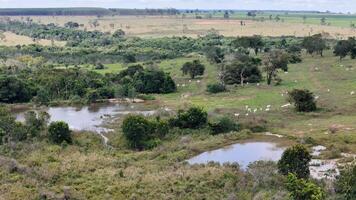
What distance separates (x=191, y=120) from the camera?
4603 cm

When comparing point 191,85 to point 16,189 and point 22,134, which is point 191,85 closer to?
point 22,134

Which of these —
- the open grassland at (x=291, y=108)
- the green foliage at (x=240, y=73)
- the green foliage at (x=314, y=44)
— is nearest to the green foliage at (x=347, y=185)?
the open grassland at (x=291, y=108)

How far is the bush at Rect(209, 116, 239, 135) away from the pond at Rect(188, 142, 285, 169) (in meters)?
3.08

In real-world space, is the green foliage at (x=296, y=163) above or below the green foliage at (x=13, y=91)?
above

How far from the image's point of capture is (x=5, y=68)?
282 ft

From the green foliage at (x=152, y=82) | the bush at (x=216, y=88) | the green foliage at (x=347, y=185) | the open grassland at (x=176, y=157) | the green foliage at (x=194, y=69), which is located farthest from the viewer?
the green foliage at (x=194, y=69)

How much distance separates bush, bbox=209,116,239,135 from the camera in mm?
45781

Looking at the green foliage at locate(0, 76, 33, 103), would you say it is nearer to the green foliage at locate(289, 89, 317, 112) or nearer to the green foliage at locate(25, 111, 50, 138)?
the green foliage at locate(25, 111, 50, 138)

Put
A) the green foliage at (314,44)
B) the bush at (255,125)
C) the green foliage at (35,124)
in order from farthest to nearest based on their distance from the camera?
the green foliage at (314,44) < the bush at (255,125) < the green foliage at (35,124)

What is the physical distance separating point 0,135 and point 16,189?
1222cm

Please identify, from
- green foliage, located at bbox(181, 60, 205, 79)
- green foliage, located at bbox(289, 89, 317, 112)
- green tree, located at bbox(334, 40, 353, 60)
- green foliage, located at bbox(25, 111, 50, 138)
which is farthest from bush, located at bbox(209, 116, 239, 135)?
green tree, located at bbox(334, 40, 353, 60)

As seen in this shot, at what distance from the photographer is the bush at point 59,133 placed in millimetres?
42531

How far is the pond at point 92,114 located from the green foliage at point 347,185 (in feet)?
85.3

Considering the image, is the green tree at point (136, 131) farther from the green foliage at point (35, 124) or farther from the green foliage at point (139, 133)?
the green foliage at point (35, 124)
